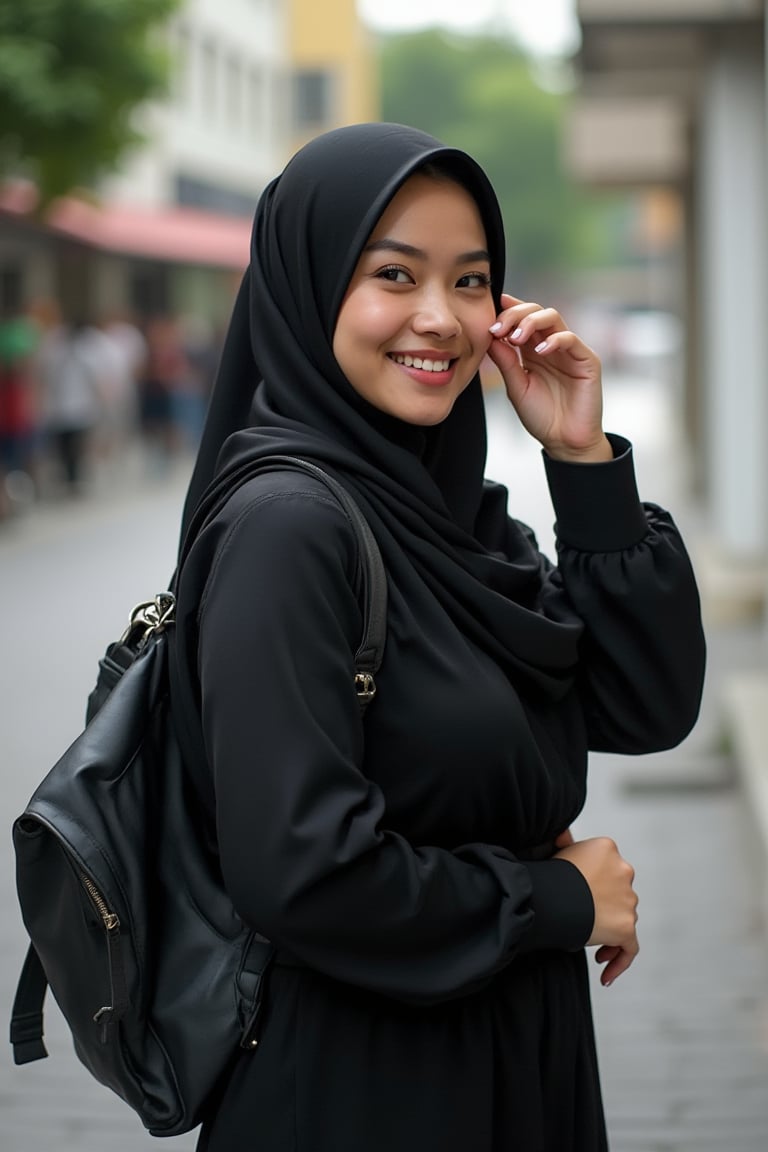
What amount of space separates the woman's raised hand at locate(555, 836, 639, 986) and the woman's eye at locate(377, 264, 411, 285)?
2.20 ft

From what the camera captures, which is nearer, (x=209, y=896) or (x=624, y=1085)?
(x=209, y=896)

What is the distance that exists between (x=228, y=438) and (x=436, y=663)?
348mm

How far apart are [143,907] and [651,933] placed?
3691 mm

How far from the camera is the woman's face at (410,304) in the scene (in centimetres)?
203

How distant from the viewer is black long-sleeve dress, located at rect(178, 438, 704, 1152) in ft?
6.01

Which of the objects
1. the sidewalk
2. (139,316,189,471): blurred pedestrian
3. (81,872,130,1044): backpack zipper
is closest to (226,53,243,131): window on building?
(139,316,189,471): blurred pedestrian

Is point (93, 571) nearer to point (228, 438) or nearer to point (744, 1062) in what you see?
point (744, 1062)

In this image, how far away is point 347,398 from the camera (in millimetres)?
2074

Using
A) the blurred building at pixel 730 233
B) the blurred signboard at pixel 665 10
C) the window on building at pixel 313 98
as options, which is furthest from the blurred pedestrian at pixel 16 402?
the window on building at pixel 313 98

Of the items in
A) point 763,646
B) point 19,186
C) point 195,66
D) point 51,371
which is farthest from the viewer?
point 195,66

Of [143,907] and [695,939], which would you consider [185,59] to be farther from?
[143,907]

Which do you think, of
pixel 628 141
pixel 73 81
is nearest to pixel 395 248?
pixel 73 81

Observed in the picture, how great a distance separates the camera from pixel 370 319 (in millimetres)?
2035

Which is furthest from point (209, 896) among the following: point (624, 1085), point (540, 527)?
point (540, 527)
